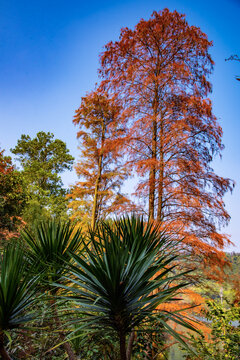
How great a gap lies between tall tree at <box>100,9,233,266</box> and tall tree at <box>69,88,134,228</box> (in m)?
5.01

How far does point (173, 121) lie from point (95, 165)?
8.30 meters

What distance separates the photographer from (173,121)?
22.4 ft

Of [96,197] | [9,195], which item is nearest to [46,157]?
[96,197]

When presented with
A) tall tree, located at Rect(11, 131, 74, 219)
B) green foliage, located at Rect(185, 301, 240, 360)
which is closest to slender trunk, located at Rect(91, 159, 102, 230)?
green foliage, located at Rect(185, 301, 240, 360)

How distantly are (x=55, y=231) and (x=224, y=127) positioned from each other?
6631 mm

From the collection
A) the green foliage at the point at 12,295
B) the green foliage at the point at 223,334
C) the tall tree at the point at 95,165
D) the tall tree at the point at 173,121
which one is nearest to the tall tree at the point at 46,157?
the tall tree at the point at 95,165

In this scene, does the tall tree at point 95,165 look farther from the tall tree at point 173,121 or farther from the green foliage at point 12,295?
the green foliage at point 12,295

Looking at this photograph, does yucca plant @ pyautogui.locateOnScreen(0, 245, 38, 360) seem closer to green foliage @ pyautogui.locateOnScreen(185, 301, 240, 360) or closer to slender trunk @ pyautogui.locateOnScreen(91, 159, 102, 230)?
green foliage @ pyautogui.locateOnScreen(185, 301, 240, 360)

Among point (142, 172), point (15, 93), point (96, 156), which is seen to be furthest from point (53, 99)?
point (142, 172)

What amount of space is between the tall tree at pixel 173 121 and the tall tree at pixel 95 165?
5008mm

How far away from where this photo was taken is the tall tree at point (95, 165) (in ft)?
43.2

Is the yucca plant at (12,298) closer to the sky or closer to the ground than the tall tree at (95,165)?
closer to the ground

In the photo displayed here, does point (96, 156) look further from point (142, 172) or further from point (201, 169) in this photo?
point (201, 169)

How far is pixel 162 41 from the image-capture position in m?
7.42
